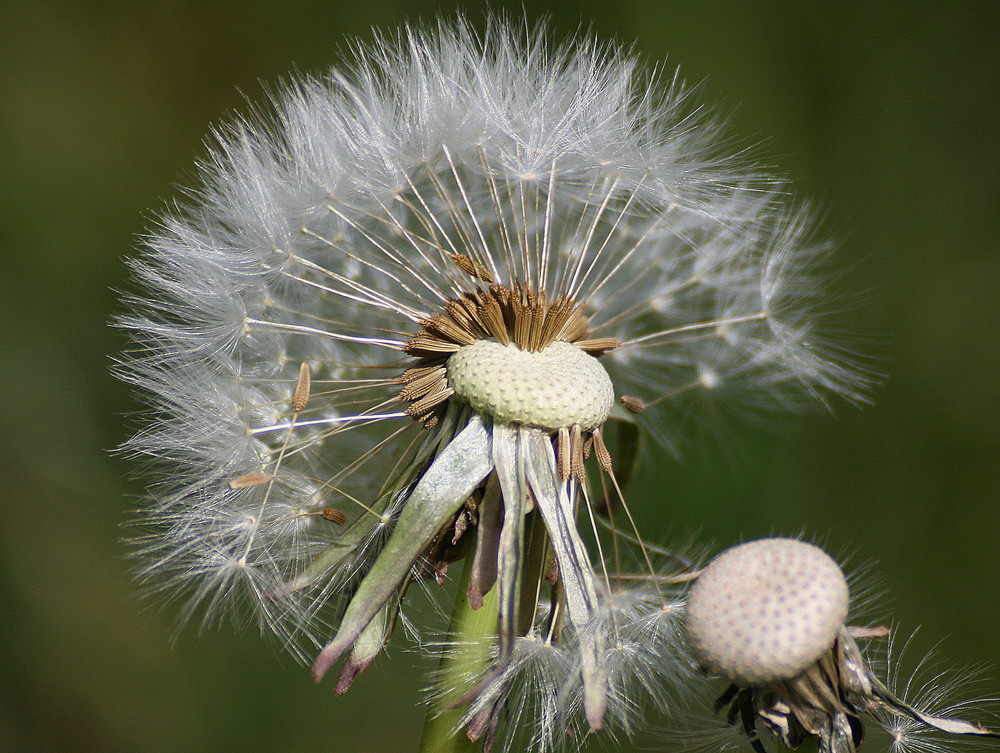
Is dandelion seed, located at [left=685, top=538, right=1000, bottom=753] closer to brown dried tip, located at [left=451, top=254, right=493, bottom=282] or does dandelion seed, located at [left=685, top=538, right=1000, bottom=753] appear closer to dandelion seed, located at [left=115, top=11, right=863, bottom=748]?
dandelion seed, located at [left=115, top=11, right=863, bottom=748]

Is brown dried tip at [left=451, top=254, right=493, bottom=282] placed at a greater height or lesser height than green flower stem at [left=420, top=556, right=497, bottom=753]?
greater

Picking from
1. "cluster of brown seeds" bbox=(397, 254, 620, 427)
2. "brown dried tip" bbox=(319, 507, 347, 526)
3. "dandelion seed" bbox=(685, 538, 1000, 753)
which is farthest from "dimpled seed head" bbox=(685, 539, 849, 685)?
"brown dried tip" bbox=(319, 507, 347, 526)

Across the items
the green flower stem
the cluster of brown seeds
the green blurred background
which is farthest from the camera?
the green blurred background

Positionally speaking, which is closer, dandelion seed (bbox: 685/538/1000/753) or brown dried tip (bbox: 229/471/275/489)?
dandelion seed (bbox: 685/538/1000/753)

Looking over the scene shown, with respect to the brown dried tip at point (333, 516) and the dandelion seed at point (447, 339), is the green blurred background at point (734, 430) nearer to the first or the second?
the dandelion seed at point (447, 339)

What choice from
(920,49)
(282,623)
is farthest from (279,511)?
(920,49)

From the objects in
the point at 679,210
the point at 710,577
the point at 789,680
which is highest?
the point at 679,210

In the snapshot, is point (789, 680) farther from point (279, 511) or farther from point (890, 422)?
point (890, 422)
